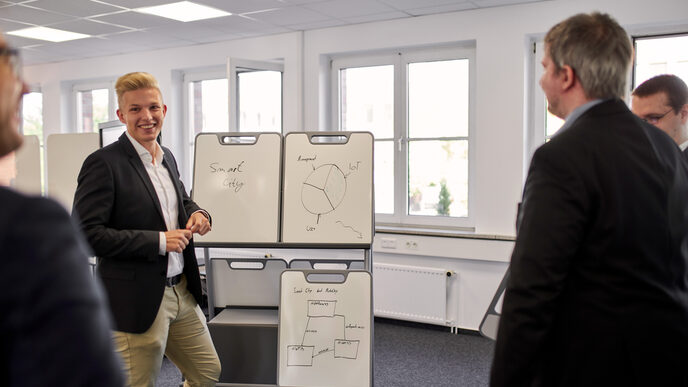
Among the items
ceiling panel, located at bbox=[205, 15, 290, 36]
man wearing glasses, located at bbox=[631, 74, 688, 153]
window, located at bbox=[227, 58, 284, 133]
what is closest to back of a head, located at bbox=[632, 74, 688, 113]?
man wearing glasses, located at bbox=[631, 74, 688, 153]

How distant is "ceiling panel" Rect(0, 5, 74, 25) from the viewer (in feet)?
13.3

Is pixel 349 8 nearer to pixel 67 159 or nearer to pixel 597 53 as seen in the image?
pixel 67 159

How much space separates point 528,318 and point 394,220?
3544 mm

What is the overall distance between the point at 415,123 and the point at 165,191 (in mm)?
2831

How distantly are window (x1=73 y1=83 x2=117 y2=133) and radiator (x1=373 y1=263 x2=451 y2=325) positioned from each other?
375cm

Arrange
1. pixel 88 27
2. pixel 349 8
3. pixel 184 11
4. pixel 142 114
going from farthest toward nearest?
pixel 88 27 → pixel 184 11 → pixel 349 8 → pixel 142 114

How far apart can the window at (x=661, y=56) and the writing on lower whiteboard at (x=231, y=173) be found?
2646 millimetres

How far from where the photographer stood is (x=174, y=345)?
2133 mm

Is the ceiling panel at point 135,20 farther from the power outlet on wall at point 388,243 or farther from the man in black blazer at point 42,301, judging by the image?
the man in black blazer at point 42,301

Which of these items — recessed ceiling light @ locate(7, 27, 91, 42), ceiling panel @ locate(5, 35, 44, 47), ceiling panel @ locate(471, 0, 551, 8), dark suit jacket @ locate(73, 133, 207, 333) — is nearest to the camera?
dark suit jacket @ locate(73, 133, 207, 333)

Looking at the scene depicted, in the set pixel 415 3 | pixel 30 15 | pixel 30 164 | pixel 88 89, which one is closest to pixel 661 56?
pixel 415 3

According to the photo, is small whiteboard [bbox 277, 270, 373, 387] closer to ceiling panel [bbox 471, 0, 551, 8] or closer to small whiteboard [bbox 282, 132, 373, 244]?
A: small whiteboard [bbox 282, 132, 373, 244]

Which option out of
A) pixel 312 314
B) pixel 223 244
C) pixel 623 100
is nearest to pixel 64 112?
pixel 223 244

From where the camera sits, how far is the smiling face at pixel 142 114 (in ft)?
6.59
